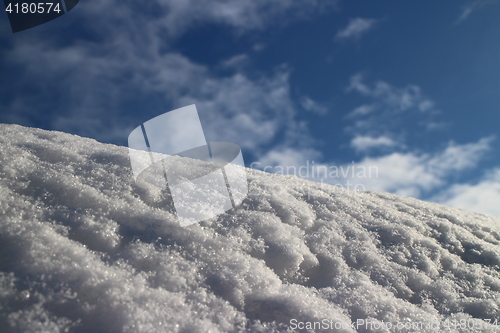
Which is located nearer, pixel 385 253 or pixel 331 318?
pixel 331 318

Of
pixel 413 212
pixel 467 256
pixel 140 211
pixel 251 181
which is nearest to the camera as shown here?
pixel 140 211

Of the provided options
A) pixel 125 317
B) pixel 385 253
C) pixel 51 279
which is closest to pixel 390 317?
pixel 385 253

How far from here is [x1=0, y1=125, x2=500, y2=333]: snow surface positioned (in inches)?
56.2

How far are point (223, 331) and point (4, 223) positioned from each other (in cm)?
131

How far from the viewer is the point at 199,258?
1.87 meters

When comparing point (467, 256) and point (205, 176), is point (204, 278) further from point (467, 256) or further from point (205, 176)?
point (467, 256)

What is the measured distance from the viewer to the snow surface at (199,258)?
143 cm

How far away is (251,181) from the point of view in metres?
3.08

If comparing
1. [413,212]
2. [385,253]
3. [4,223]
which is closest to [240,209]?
[385,253]

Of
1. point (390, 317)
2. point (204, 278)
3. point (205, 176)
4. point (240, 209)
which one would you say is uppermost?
point (205, 176)

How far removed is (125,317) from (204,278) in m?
0.48

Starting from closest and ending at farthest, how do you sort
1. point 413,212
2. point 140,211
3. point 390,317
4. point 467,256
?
point 390,317
point 140,211
point 467,256
point 413,212

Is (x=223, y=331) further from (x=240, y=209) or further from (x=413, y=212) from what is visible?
(x=413, y=212)

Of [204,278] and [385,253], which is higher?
[385,253]
